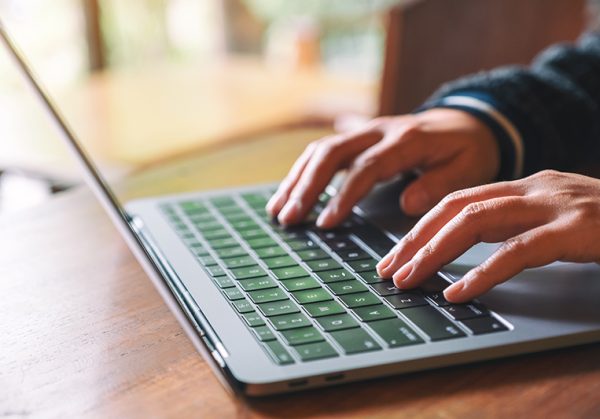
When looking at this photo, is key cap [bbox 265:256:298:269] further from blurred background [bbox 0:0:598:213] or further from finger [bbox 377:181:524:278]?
blurred background [bbox 0:0:598:213]

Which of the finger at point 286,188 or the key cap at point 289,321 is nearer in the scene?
the key cap at point 289,321

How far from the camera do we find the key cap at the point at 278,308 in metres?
0.52

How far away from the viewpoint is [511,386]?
469 millimetres

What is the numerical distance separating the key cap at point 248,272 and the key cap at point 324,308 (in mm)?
73

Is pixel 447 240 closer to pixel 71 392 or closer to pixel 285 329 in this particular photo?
pixel 285 329

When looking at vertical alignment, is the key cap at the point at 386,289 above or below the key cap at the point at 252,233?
above

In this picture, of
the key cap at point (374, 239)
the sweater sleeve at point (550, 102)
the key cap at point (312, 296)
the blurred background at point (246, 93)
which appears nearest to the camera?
the key cap at point (312, 296)

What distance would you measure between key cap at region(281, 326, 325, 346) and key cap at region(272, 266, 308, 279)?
3.7 inches

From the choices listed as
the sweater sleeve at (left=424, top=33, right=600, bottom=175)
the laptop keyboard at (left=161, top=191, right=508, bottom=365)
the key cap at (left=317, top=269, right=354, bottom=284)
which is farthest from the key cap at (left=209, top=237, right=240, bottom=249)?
the sweater sleeve at (left=424, top=33, right=600, bottom=175)

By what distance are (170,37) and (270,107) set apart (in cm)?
234

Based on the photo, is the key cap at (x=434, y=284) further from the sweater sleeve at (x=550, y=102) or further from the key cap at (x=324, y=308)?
the sweater sleeve at (x=550, y=102)

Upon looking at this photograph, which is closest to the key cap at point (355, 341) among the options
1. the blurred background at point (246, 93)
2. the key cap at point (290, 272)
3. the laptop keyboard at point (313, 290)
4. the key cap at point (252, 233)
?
the laptop keyboard at point (313, 290)

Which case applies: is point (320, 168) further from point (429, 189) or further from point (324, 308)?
point (324, 308)

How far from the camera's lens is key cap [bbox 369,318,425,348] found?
1.59 feet
